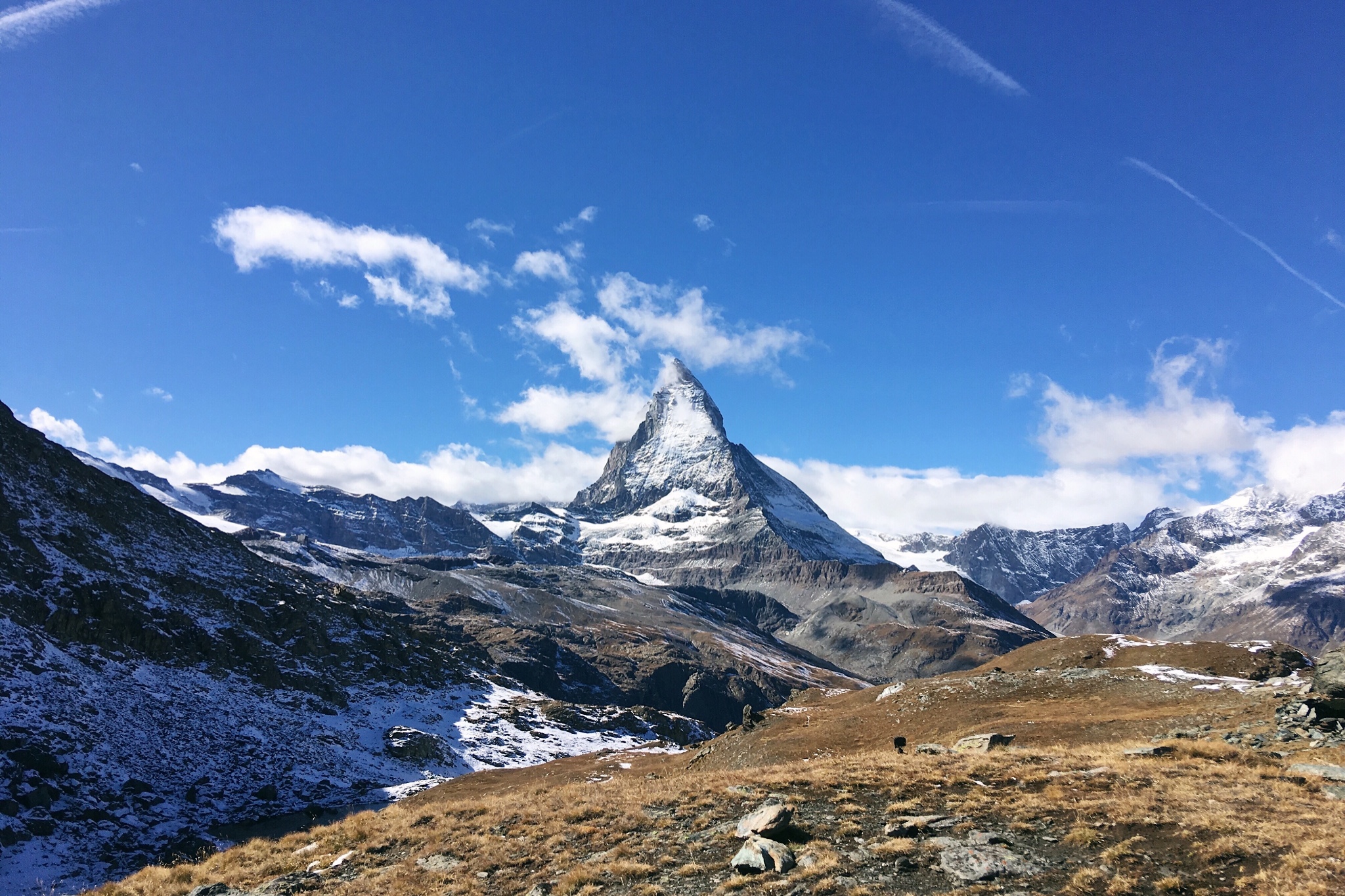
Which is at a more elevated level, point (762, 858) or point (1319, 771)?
point (1319, 771)

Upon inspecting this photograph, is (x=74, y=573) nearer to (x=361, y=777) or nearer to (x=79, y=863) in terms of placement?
(x=361, y=777)

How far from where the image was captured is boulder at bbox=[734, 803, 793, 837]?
1870 centimetres

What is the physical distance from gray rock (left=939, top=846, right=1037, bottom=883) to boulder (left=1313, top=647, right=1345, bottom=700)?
21.6 metres

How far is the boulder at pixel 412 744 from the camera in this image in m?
87.0

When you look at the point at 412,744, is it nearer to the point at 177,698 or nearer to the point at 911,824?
the point at 177,698

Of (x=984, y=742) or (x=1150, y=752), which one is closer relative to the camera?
(x=1150, y=752)

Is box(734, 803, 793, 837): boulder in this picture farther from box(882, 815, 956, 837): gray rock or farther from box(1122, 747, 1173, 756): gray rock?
box(1122, 747, 1173, 756): gray rock

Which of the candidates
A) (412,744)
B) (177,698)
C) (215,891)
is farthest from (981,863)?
(412,744)

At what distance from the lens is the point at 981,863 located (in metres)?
15.9

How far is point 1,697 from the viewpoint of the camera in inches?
2234

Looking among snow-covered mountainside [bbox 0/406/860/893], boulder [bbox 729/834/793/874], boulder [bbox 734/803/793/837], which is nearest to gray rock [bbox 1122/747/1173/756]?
boulder [bbox 734/803/793/837]

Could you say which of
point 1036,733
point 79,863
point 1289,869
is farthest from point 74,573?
point 1289,869

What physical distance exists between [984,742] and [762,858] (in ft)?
65.5

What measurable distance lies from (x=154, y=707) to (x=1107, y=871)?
8257 cm
